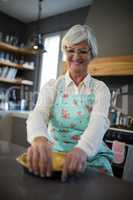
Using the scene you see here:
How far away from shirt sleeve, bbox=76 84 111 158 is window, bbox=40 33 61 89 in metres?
3.04

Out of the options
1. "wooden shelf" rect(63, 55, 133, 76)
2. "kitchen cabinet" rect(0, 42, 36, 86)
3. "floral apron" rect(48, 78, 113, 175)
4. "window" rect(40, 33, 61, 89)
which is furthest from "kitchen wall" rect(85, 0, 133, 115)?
"floral apron" rect(48, 78, 113, 175)

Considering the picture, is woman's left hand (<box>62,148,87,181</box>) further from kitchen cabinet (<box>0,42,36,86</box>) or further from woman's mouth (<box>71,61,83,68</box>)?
A: kitchen cabinet (<box>0,42,36,86</box>)

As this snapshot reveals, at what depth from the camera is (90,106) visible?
92cm

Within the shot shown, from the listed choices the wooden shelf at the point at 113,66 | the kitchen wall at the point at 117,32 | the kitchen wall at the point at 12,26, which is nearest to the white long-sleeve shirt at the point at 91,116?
the wooden shelf at the point at 113,66

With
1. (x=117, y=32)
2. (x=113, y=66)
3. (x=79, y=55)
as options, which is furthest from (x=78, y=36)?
(x=117, y=32)

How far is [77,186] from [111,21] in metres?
2.69

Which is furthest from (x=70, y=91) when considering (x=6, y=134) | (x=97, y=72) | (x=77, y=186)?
(x=6, y=134)

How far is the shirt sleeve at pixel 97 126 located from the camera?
0.66m

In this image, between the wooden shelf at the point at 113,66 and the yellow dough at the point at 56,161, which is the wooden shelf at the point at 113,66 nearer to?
the wooden shelf at the point at 113,66

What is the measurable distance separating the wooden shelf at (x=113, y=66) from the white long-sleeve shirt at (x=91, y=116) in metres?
1.54

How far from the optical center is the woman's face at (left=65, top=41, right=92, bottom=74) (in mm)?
907

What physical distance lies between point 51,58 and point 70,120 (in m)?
3.22

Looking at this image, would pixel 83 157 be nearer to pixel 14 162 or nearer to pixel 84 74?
pixel 14 162

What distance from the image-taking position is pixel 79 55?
917 millimetres
